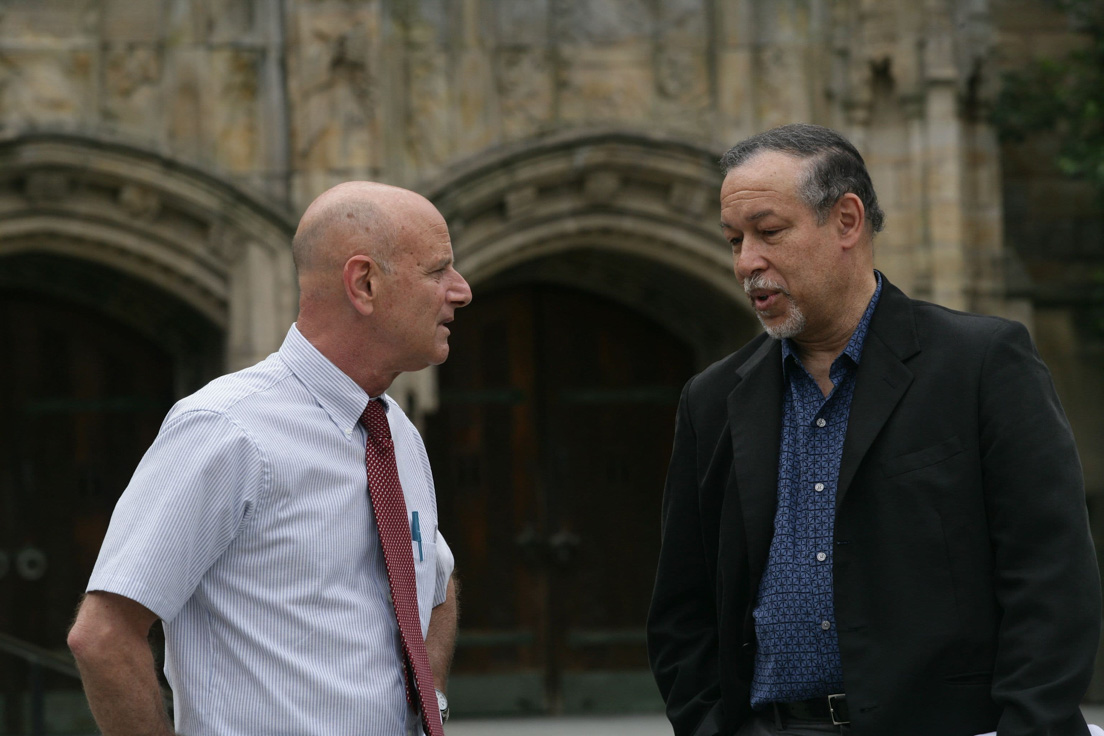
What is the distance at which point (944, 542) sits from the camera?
241 centimetres

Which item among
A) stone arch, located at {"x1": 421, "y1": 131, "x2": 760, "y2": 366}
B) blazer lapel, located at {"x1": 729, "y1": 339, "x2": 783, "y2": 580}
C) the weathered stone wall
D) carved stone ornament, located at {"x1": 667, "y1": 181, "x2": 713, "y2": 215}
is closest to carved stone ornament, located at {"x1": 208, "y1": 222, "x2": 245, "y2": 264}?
the weathered stone wall

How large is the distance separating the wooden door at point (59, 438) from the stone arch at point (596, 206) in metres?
2.37

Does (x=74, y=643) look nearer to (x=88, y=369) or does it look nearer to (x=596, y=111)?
(x=596, y=111)

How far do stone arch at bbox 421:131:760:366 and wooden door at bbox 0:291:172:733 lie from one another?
2372 mm

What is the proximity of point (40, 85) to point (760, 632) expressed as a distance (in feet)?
21.1

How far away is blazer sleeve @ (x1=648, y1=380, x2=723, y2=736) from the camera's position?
274 cm

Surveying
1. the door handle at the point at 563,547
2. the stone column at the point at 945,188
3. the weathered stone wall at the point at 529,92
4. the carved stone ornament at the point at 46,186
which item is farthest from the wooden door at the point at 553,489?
the carved stone ornament at the point at 46,186

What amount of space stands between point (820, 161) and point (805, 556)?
64cm

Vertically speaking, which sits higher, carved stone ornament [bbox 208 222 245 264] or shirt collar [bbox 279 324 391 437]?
carved stone ornament [bbox 208 222 245 264]

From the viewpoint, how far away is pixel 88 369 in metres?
9.62

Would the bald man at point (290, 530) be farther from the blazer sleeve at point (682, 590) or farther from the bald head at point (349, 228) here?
the blazer sleeve at point (682, 590)

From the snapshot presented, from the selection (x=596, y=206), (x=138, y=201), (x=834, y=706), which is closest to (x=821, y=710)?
(x=834, y=706)

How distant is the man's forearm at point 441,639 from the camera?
8.72ft

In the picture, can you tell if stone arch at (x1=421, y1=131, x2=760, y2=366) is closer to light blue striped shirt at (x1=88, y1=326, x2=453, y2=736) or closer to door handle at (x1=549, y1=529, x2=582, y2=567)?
door handle at (x1=549, y1=529, x2=582, y2=567)
